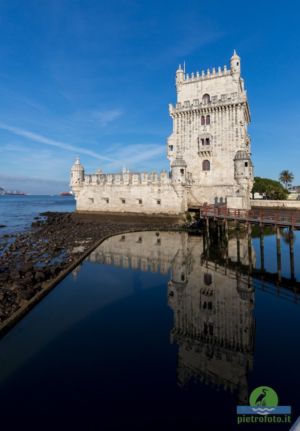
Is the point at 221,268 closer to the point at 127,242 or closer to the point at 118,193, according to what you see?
the point at 127,242

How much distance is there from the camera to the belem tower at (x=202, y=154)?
32.5 metres

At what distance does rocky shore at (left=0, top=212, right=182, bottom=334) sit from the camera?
10538mm

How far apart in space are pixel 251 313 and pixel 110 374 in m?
6.37

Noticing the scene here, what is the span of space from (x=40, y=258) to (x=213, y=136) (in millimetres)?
25501

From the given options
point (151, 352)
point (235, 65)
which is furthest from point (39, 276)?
point (235, 65)

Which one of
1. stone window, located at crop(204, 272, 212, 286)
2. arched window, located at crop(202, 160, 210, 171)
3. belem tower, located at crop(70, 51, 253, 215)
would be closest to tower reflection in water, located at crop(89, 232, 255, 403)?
stone window, located at crop(204, 272, 212, 286)

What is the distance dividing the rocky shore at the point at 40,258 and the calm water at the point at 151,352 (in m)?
0.58

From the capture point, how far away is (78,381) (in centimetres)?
659

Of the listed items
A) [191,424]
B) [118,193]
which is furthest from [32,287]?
[118,193]

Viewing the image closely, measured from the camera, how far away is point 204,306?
1130 cm

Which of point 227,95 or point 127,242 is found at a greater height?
point 227,95

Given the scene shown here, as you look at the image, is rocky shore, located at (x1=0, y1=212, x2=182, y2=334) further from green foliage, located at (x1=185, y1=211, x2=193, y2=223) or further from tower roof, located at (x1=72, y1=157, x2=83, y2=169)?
tower roof, located at (x1=72, y1=157, x2=83, y2=169)

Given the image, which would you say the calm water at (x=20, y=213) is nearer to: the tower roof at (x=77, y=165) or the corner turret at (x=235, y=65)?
the tower roof at (x=77, y=165)

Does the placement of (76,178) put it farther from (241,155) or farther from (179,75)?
(241,155)
